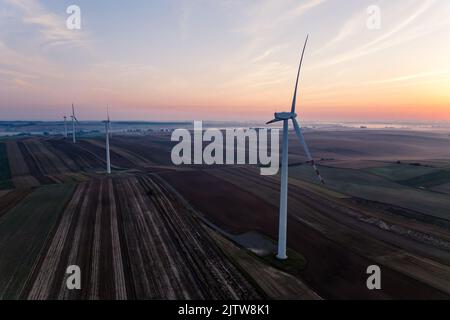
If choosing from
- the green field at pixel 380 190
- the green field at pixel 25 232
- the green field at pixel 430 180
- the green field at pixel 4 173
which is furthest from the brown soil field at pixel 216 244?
the green field at pixel 430 180

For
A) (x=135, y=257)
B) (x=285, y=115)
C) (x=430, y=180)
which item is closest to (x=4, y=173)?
(x=135, y=257)

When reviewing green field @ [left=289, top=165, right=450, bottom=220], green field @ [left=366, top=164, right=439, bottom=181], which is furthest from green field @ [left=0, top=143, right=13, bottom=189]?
green field @ [left=366, top=164, right=439, bottom=181]

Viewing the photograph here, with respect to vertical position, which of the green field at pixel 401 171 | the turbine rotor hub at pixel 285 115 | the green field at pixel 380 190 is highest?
the turbine rotor hub at pixel 285 115

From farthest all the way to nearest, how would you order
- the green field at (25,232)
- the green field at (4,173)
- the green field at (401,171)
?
1. the green field at (401,171)
2. the green field at (4,173)
3. the green field at (25,232)

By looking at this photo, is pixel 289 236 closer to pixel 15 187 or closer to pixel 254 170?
pixel 254 170

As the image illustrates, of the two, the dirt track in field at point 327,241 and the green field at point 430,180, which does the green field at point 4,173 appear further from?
the green field at point 430,180

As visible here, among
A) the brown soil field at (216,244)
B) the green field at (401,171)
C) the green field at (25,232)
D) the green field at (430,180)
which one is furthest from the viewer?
the green field at (401,171)

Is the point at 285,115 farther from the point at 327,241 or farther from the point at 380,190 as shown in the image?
the point at 380,190

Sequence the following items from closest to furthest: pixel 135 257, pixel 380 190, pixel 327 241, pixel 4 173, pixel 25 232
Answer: pixel 135 257 → pixel 327 241 → pixel 25 232 → pixel 380 190 → pixel 4 173
